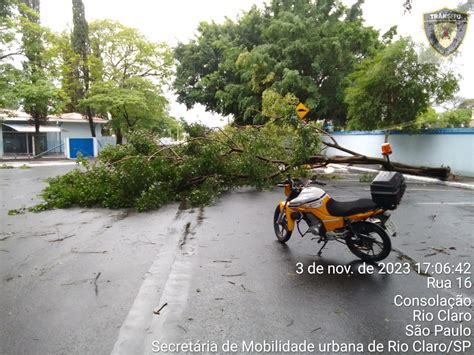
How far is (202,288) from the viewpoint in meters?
3.94

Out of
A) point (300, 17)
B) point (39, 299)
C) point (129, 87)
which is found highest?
point (300, 17)

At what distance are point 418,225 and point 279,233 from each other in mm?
2783

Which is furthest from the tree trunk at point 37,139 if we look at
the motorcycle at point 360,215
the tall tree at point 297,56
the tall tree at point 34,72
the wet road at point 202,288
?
the motorcycle at point 360,215

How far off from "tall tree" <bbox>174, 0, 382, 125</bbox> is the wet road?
14991 mm

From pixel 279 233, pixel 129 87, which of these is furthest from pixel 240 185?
pixel 129 87

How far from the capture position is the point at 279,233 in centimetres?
569

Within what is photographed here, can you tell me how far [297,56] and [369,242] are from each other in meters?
20.3

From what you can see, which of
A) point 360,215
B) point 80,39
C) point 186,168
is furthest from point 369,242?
point 80,39

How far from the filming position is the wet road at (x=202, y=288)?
9.89 feet

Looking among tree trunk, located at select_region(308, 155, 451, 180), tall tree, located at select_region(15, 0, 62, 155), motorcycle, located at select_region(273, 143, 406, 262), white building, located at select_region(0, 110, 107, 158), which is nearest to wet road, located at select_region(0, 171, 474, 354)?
motorcycle, located at select_region(273, 143, 406, 262)

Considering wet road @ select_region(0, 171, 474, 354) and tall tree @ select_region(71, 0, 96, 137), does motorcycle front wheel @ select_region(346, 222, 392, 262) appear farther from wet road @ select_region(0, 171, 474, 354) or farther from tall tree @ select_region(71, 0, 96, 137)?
tall tree @ select_region(71, 0, 96, 137)

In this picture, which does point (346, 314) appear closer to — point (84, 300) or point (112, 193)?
point (84, 300)

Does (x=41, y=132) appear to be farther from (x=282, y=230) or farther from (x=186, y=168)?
(x=282, y=230)

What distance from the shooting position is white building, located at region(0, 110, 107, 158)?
104ft
